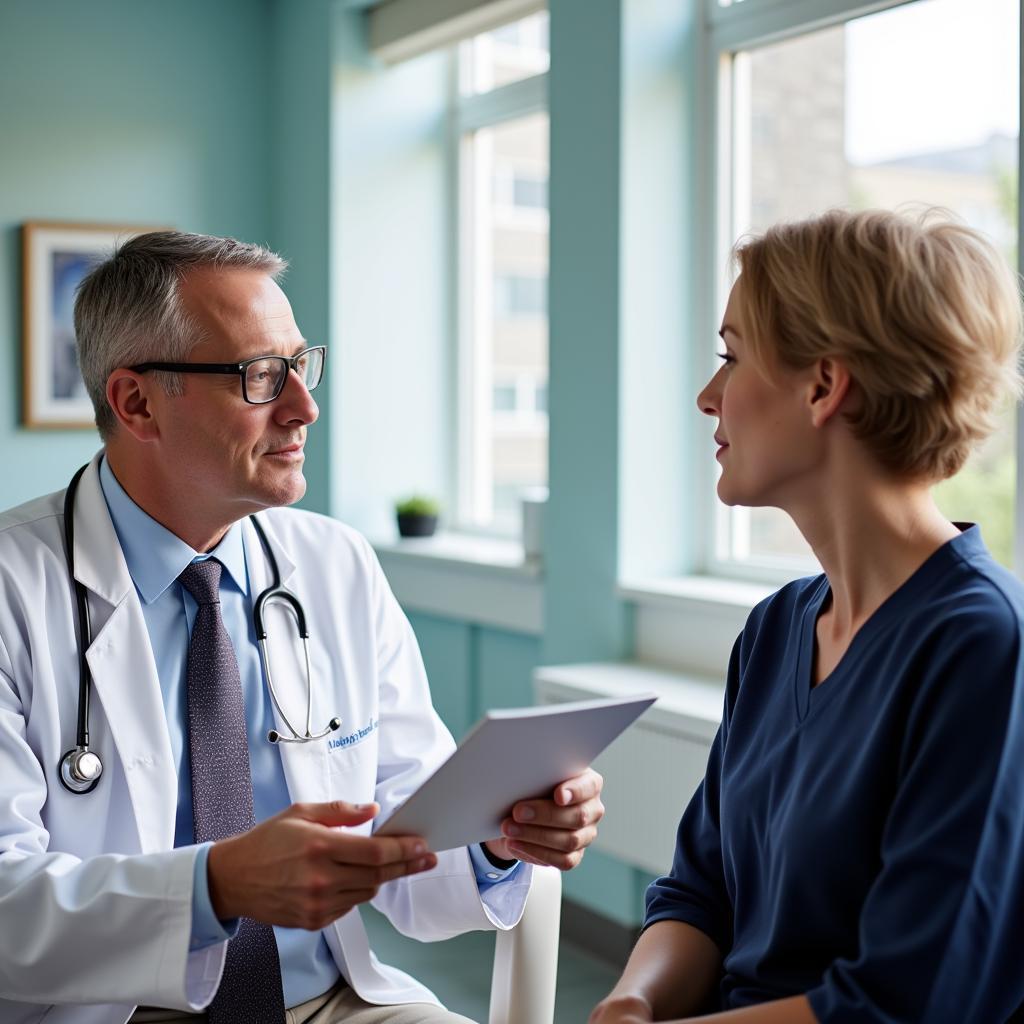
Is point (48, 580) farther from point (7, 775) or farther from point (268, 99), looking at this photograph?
point (268, 99)

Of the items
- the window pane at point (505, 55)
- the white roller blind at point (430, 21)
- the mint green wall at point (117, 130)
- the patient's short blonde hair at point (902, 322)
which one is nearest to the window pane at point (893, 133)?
the white roller blind at point (430, 21)

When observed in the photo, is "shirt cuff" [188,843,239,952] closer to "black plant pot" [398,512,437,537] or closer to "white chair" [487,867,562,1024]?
"white chair" [487,867,562,1024]

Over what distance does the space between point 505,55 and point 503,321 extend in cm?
85

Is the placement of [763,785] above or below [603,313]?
below

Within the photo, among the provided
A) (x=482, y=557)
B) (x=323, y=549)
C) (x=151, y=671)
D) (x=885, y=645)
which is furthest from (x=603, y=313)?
(x=885, y=645)

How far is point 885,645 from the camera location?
122 centimetres

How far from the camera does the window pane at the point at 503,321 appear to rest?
13.6 feet

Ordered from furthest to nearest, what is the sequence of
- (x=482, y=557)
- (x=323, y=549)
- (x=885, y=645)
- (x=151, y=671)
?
(x=482, y=557) < (x=323, y=549) < (x=151, y=671) < (x=885, y=645)

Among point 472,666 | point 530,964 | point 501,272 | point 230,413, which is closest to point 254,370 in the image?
point 230,413

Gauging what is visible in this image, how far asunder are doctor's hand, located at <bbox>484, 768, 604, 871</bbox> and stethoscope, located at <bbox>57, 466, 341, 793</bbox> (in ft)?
1.12

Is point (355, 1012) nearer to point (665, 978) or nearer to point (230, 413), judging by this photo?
point (665, 978)

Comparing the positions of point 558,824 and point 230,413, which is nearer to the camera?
point 558,824

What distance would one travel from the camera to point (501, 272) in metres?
4.30

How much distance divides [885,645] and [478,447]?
3.27 metres
